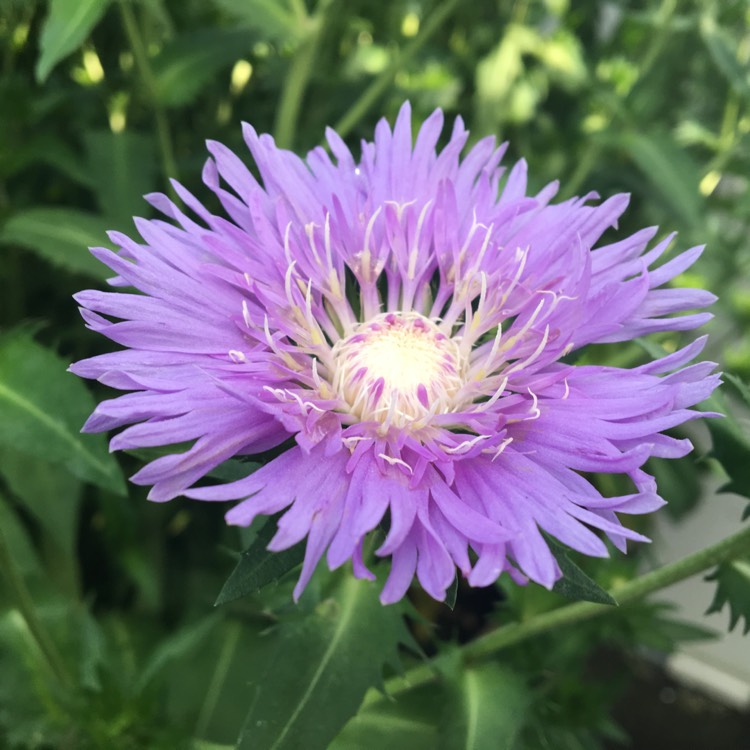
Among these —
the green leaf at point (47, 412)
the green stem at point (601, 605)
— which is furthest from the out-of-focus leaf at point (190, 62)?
the green stem at point (601, 605)

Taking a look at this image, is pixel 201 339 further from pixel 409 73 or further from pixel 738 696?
pixel 738 696

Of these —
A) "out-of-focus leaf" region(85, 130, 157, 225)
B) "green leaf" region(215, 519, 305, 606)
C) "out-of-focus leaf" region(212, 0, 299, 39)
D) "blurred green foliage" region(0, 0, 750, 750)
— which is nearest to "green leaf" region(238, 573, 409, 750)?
"blurred green foliage" region(0, 0, 750, 750)

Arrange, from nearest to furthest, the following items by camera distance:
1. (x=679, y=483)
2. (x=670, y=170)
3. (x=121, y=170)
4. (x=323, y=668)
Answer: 1. (x=323, y=668)
2. (x=121, y=170)
3. (x=670, y=170)
4. (x=679, y=483)

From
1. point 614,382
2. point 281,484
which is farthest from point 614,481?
point 281,484

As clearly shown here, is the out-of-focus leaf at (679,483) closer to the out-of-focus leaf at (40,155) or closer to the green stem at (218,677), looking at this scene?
the green stem at (218,677)

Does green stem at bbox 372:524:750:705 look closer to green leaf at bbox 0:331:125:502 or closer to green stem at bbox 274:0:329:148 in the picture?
green leaf at bbox 0:331:125:502

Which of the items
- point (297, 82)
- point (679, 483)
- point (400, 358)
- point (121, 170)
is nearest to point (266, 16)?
point (297, 82)

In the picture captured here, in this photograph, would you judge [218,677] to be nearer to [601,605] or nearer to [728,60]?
[601,605]
